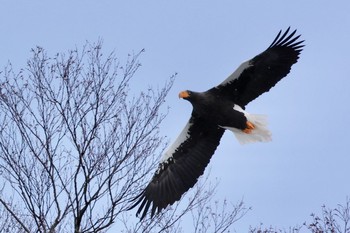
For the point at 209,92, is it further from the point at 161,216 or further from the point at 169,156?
the point at 161,216

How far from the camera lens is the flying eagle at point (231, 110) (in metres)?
8.11

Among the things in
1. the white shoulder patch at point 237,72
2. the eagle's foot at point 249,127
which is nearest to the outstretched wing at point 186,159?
the eagle's foot at point 249,127

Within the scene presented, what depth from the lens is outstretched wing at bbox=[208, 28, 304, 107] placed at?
816cm

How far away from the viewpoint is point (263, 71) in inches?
323

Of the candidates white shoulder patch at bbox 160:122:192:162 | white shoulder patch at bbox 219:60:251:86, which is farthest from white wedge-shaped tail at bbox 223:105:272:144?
white shoulder patch at bbox 160:122:192:162

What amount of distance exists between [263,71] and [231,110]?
0.73m

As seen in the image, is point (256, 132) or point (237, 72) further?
point (256, 132)

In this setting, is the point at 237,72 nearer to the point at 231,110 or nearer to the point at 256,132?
the point at 231,110

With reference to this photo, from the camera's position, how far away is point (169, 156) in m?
8.86

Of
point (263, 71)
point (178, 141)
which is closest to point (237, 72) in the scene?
point (263, 71)

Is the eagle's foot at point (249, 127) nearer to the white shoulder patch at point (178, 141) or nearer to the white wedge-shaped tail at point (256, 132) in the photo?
the white wedge-shaped tail at point (256, 132)

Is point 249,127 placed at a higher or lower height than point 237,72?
lower

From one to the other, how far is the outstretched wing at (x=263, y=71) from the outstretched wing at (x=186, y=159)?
734mm

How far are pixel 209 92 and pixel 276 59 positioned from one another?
1.07 metres
